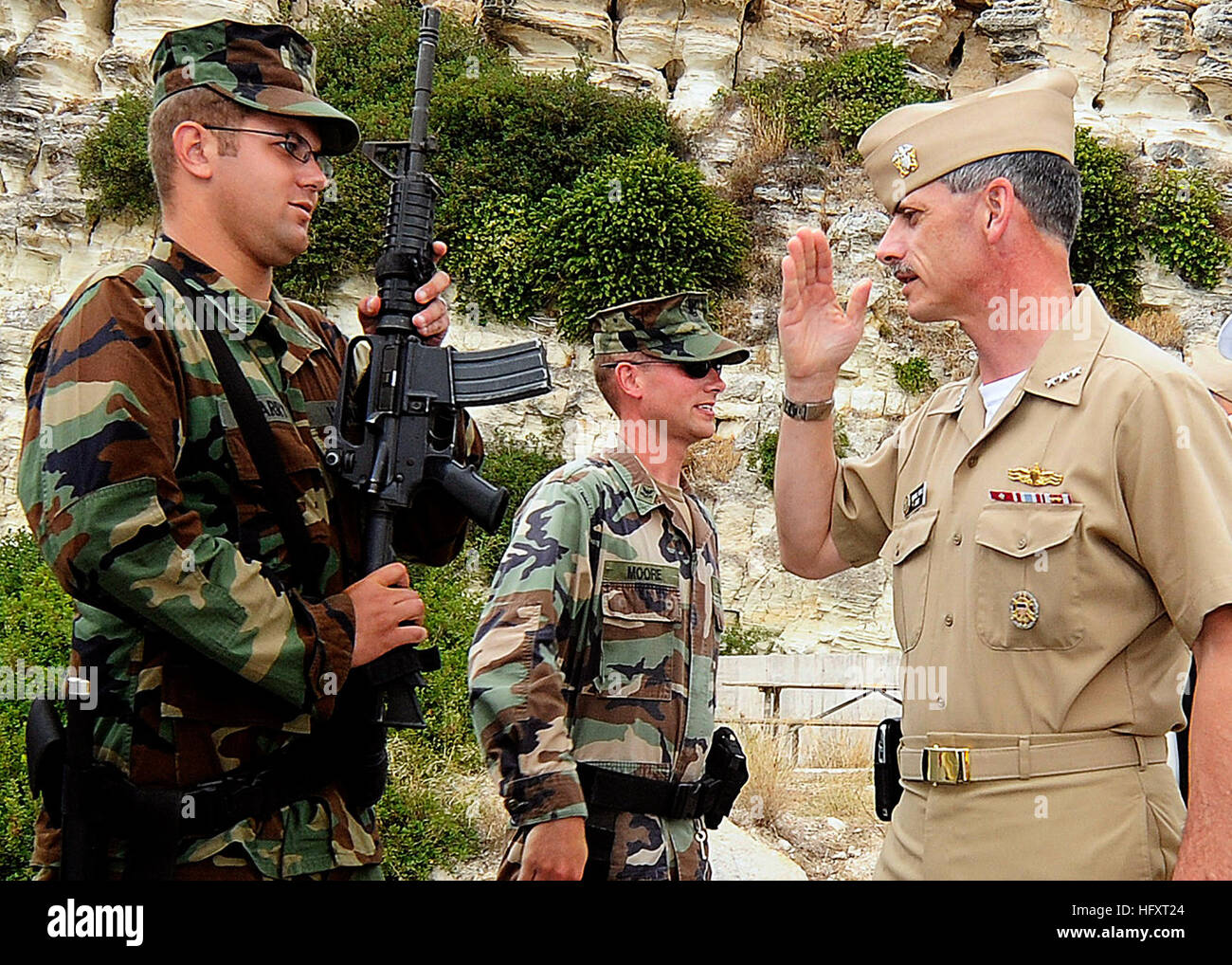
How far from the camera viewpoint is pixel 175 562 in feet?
6.89

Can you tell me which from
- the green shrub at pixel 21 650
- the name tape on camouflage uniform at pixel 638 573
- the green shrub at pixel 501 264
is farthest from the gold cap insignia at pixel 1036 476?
the green shrub at pixel 501 264

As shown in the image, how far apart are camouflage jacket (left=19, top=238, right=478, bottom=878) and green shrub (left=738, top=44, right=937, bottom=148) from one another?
1411cm

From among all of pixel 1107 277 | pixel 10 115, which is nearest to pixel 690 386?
pixel 1107 277

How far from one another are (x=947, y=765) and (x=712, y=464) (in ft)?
35.6

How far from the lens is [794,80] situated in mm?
16000

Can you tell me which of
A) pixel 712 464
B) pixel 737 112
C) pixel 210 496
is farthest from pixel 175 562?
pixel 737 112

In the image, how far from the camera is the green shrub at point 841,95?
15273 mm

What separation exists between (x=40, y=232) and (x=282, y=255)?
12.7 meters

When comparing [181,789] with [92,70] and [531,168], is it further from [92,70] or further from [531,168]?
[92,70]

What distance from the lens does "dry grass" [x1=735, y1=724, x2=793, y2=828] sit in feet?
25.6

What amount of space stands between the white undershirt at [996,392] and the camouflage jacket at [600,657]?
107cm

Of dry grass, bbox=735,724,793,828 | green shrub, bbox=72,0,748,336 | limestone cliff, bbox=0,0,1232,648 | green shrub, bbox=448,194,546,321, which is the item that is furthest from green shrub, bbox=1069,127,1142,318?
dry grass, bbox=735,724,793,828

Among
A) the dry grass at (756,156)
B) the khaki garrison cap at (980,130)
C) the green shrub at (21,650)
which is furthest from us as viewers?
the dry grass at (756,156)

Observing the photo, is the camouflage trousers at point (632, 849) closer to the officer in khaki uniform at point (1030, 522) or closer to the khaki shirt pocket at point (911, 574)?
the officer in khaki uniform at point (1030, 522)
